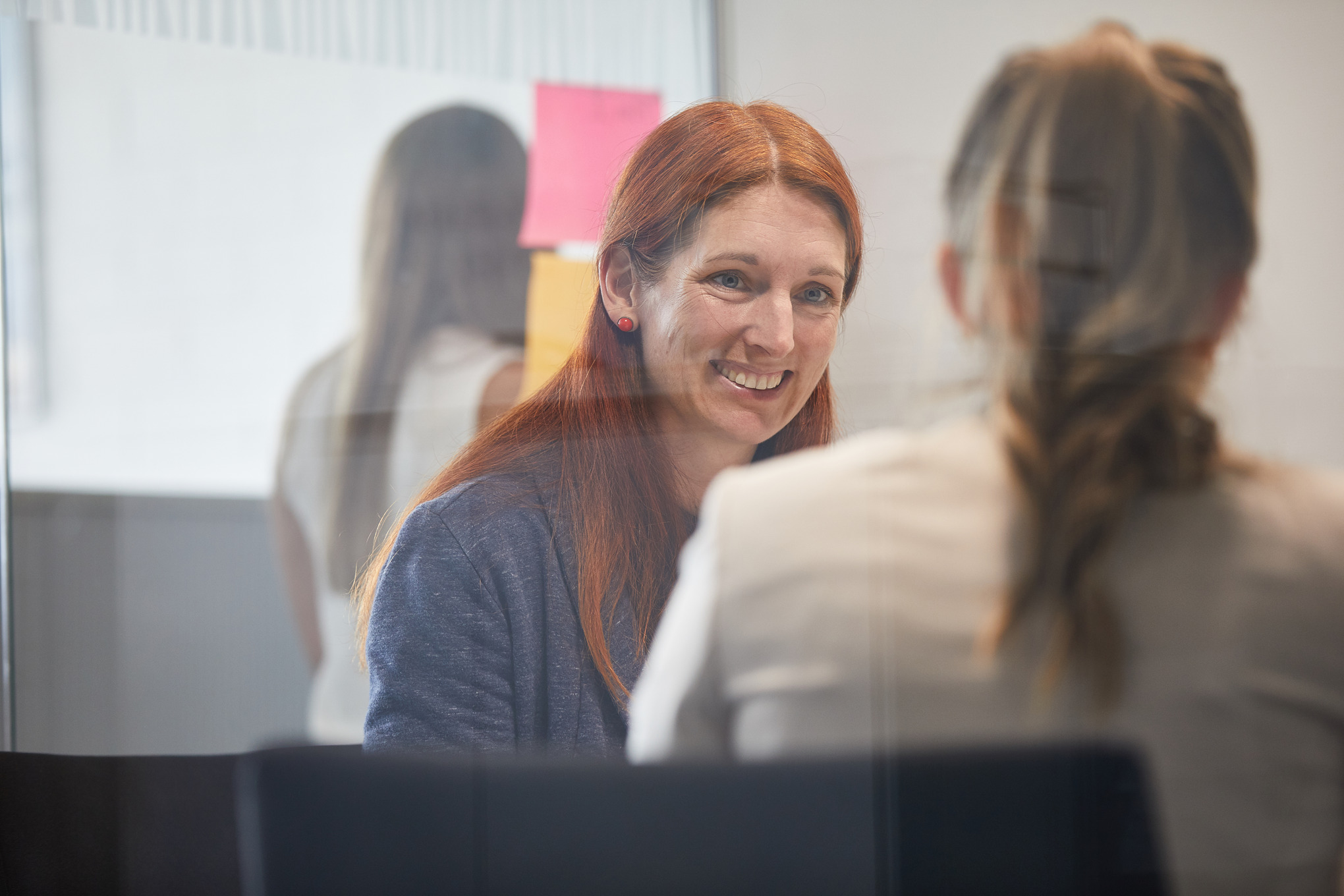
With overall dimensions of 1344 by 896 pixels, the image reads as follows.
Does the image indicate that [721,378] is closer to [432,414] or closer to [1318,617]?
[432,414]

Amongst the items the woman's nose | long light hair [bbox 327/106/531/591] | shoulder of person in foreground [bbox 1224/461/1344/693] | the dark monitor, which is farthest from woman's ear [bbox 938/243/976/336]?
long light hair [bbox 327/106/531/591]

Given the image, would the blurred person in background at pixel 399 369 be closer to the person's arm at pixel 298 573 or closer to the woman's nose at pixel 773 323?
the person's arm at pixel 298 573

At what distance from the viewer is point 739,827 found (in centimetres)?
92

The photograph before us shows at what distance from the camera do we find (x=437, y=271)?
1180 millimetres

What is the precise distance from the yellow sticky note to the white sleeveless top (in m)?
0.03

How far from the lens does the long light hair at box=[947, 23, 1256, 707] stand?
0.84 meters

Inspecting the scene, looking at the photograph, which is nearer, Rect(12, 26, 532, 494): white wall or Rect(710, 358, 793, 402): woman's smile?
Rect(710, 358, 793, 402): woman's smile

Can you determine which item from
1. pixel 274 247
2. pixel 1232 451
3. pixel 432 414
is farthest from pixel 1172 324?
pixel 274 247

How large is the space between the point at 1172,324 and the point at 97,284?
47.0 inches

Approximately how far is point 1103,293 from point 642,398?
40 centimetres

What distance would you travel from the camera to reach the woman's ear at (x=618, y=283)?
38.4 inches

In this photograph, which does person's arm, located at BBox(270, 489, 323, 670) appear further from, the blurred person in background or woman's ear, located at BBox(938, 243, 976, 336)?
woman's ear, located at BBox(938, 243, 976, 336)

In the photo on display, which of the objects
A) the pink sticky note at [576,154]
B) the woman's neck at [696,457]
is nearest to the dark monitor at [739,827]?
the woman's neck at [696,457]

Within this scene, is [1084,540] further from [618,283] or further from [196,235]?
[196,235]
